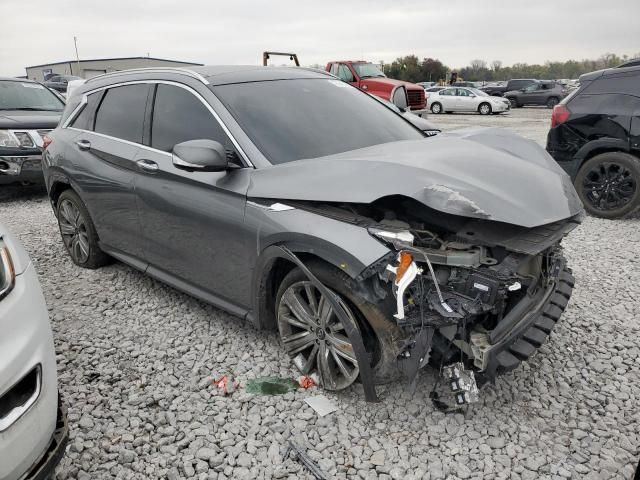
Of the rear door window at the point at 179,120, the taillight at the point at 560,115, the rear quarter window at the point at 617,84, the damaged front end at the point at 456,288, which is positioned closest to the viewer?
the damaged front end at the point at 456,288

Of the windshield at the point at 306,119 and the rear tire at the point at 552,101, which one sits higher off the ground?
the windshield at the point at 306,119

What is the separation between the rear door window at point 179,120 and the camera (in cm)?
322

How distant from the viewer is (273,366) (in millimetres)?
3152

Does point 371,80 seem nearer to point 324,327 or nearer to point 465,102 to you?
point 465,102

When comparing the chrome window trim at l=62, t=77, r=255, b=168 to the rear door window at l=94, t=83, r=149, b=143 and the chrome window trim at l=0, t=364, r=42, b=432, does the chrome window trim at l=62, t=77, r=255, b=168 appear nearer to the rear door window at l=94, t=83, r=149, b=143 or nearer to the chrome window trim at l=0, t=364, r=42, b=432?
the rear door window at l=94, t=83, r=149, b=143

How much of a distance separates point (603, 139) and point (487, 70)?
78.2 m

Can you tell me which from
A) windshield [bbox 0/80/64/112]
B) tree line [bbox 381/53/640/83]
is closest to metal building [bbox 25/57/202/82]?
tree line [bbox 381/53/640/83]

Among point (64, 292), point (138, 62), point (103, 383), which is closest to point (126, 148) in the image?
point (64, 292)

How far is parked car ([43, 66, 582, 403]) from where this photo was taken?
2.35m

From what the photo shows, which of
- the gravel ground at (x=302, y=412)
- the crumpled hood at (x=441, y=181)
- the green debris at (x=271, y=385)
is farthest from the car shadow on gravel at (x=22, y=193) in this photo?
the crumpled hood at (x=441, y=181)

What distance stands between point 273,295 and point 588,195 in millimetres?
4827

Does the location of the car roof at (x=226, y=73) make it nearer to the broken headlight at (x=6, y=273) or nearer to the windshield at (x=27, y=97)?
the broken headlight at (x=6, y=273)

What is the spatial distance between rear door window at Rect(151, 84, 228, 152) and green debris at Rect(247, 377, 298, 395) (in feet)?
4.76

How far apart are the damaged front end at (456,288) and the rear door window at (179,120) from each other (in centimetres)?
106
